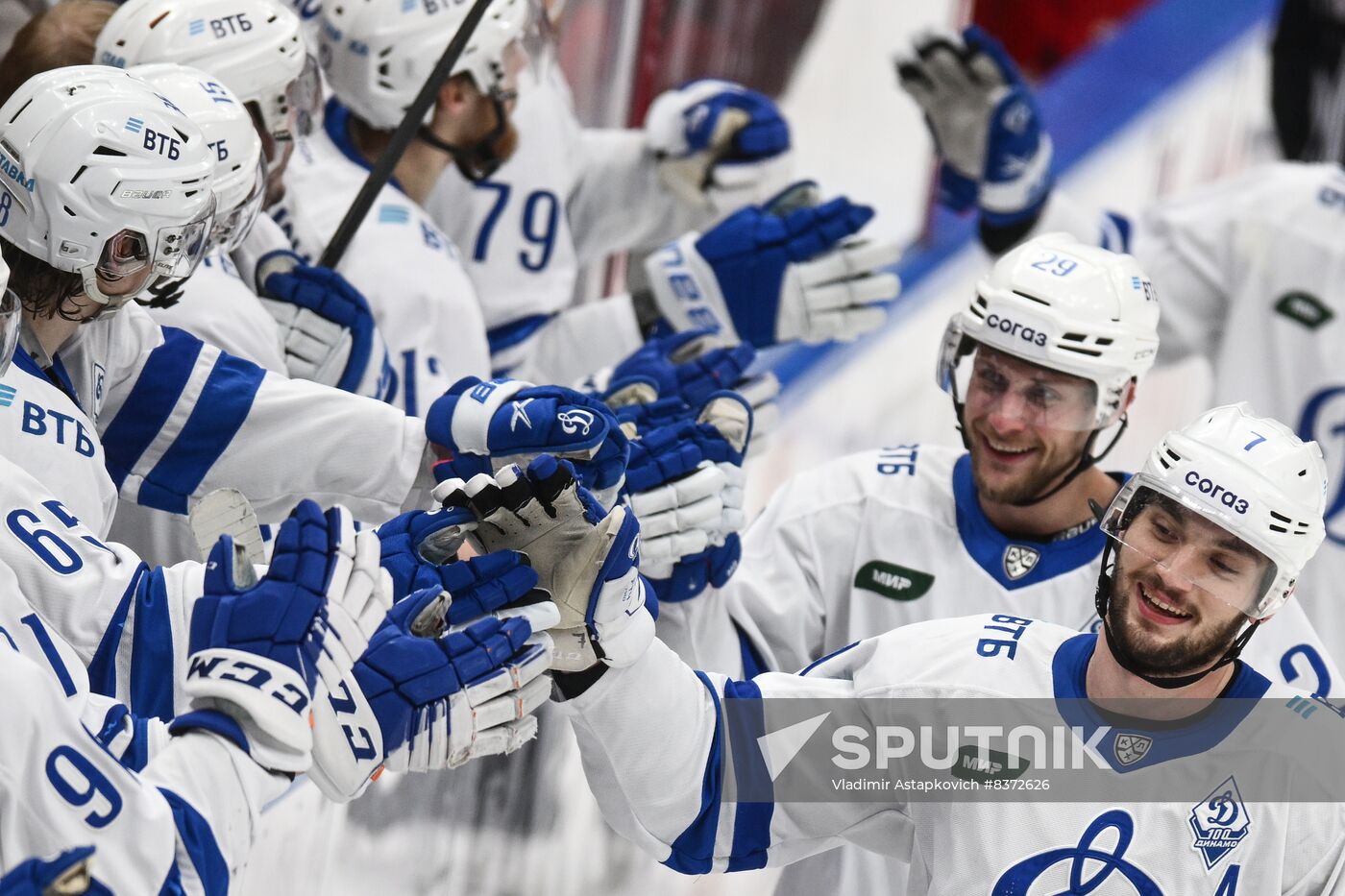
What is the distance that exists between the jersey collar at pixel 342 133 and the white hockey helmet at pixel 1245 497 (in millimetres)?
1581

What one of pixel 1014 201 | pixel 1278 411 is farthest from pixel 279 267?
pixel 1278 411

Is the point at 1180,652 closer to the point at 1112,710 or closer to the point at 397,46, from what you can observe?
the point at 1112,710

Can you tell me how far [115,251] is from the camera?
2.36 metres

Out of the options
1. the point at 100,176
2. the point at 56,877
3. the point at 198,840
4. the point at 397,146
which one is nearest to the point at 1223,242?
the point at 397,146

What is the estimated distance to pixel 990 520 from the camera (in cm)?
300

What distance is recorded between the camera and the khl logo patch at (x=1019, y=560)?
294 cm

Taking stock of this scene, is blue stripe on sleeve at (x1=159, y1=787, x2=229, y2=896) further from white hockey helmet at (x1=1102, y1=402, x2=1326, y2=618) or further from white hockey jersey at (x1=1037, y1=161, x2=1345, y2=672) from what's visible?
Answer: white hockey jersey at (x1=1037, y1=161, x2=1345, y2=672)

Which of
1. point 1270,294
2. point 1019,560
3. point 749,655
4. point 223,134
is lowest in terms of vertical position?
point 1270,294

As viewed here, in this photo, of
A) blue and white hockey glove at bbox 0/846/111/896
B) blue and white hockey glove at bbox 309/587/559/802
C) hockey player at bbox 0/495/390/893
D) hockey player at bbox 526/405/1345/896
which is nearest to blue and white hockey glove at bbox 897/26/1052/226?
hockey player at bbox 526/405/1345/896

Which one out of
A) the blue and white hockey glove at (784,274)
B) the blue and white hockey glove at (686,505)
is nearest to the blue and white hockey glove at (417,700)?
the blue and white hockey glove at (686,505)

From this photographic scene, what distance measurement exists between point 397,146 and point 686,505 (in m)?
0.84

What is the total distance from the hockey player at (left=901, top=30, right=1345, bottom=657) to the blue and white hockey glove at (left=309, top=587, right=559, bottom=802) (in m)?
2.50

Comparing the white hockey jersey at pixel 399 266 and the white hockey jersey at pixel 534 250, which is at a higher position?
the white hockey jersey at pixel 399 266

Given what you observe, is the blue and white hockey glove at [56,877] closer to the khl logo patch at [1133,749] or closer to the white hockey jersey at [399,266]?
the khl logo patch at [1133,749]
